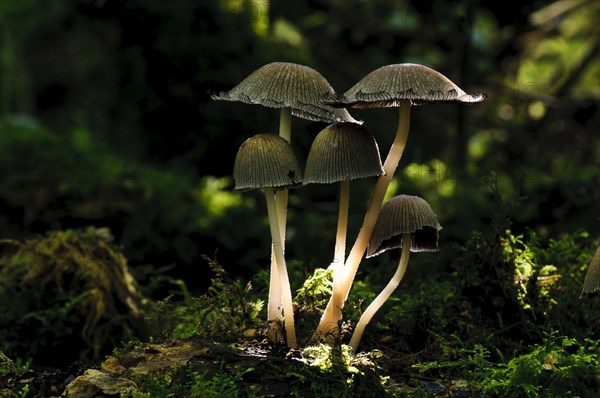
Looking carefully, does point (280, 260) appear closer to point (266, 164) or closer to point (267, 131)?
point (266, 164)

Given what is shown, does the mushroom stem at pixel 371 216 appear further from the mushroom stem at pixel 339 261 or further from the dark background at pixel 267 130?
the dark background at pixel 267 130

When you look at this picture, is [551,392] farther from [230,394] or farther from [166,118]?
[166,118]

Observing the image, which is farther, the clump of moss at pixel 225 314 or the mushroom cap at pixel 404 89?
the clump of moss at pixel 225 314

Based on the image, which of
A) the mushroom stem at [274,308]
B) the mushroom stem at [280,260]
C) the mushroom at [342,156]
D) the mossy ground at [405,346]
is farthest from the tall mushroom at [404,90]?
the mossy ground at [405,346]

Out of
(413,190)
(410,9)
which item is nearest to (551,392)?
(413,190)

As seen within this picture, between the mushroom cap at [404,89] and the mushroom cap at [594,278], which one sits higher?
the mushroom cap at [404,89]

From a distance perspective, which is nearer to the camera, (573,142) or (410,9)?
(410,9)

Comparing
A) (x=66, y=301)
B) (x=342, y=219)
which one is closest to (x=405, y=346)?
(x=342, y=219)
